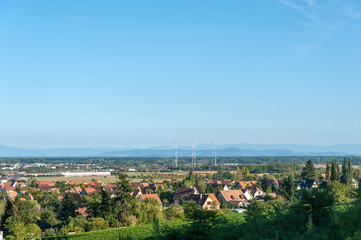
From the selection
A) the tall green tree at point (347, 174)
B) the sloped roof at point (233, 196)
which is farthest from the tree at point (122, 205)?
the tall green tree at point (347, 174)

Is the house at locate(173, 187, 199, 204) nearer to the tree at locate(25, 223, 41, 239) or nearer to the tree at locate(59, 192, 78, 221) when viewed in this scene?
the tree at locate(59, 192, 78, 221)

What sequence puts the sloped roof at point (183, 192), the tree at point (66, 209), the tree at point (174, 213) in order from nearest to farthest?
1. the tree at point (66, 209)
2. the tree at point (174, 213)
3. the sloped roof at point (183, 192)

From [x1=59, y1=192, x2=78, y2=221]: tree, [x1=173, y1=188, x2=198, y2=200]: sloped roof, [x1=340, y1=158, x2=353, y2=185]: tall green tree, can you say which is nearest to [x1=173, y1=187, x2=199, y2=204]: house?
[x1=173, y1=188, x2=198, y2=200]: sloped roof

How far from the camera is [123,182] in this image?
36719 millimetres

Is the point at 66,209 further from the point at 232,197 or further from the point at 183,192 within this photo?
the point at 232,197

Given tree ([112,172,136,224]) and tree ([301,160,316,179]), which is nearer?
tree ([112,172,136,224])

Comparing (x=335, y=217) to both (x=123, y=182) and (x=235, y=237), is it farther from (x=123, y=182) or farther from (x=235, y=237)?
(x=123, y=182)

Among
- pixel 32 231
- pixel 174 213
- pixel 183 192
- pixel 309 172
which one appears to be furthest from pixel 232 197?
pixel 32 231

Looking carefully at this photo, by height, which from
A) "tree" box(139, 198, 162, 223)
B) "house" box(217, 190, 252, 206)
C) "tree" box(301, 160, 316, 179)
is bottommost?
"house" box(217, 190, 252, 206)

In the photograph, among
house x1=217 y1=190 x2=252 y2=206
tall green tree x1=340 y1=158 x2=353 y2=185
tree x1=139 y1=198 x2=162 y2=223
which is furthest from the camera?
tall green tree x1=340 y1=158 x2=353 y2=185

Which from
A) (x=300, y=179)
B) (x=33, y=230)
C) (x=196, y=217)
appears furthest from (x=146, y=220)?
(x=300, y=179)

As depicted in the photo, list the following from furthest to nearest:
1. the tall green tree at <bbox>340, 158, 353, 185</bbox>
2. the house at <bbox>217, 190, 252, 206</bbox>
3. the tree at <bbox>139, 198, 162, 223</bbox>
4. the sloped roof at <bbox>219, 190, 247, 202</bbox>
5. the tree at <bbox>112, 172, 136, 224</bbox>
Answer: the tall green tree at <bbox>340, 158, 353, 185</bbox>
the sloped roof at <bbox>219, 190, 247, 202</bbox>
the house at <bbox>217, 190, 252, 206</bbox>
the tree at <bbox>139, 198, 162, 223</bbox>
the tree at <bbox>112, 172, 136, 224</bbox>

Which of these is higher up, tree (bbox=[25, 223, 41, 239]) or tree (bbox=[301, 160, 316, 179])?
tree (bbox=[301, 160, 316, 179])

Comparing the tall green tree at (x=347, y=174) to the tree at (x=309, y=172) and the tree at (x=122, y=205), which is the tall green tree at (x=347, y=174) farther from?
the tree at (x=122, y=205)
